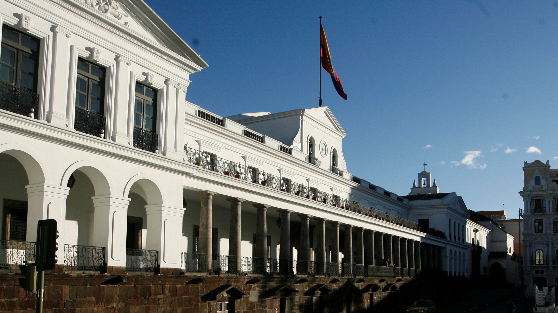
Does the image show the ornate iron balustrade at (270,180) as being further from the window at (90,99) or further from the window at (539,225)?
the window at (539,225)

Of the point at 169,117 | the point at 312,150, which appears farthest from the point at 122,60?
the point at 312,150

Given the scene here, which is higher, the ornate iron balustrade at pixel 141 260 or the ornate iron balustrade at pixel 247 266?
the ornate iron balustrade at pixel 141 260

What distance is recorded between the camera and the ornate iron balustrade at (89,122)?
1948 cm

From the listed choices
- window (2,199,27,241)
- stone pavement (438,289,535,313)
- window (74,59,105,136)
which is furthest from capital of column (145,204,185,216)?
stone pavement (438,289,535,313)

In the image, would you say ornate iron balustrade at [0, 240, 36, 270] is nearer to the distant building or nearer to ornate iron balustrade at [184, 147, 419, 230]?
ornate iron balustrade at [184, 147, 419, 230]

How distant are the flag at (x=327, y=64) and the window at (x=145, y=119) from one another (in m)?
21.9

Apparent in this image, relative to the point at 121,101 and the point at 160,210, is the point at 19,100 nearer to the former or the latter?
the point at 121,101

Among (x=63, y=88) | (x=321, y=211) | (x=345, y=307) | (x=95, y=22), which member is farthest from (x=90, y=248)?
(x=345, y=307)

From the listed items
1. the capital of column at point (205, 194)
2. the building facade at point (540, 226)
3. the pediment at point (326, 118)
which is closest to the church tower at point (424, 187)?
the building facade at point (540, 226)

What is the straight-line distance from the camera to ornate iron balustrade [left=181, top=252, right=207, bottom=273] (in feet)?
79.5

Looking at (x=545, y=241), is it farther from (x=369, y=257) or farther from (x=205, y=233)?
(x=205, y=233)

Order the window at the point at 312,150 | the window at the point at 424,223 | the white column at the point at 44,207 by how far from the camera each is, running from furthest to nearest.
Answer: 1. the window at the point at 424,223
2. the window at the point at 312,150
3. the white column at the point at 44,207

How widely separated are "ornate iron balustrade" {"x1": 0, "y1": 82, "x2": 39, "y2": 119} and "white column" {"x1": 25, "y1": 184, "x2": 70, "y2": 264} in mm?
2203

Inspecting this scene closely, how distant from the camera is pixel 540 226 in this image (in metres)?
74.9
